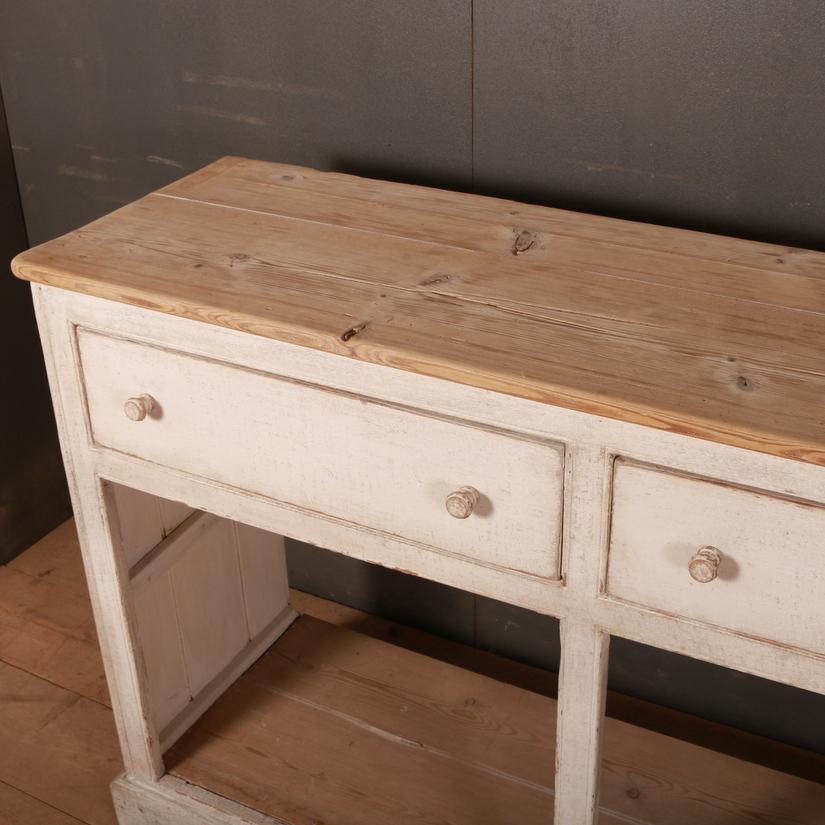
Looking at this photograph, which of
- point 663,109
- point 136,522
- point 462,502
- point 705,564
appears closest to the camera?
point 705,564

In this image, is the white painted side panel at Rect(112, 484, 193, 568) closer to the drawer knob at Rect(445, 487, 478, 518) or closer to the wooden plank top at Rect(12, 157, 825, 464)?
the wooden plank top at Rect(12, 157, 825, 464)

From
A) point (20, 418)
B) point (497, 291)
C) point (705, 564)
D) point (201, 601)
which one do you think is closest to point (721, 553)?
point (705, 564)

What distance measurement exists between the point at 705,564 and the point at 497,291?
1.23 feet

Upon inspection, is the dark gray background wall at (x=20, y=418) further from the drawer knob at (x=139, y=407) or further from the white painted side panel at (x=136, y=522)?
the drawer knob at (x=139, y=407)

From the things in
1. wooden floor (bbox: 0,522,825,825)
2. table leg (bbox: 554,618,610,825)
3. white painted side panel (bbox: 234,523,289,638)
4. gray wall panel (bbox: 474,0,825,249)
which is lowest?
wooden floor (bbox: 0,522,825,825)

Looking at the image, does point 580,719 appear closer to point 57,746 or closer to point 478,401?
point 478,401

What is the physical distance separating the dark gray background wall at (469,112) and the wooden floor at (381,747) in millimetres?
107

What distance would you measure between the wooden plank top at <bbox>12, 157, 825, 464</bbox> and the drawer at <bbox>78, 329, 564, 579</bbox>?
0.08m

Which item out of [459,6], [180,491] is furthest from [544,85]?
[180,491]

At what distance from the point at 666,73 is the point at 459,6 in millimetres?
307

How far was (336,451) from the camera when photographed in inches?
48.9

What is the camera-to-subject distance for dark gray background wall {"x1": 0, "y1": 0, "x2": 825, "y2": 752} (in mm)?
1440

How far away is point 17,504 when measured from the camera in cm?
233

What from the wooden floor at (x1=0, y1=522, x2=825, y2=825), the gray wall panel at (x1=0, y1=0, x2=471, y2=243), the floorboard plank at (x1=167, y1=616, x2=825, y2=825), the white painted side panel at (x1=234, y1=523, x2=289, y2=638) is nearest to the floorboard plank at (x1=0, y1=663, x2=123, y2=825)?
the wooden floor at (x1=0, y1=522, x2=825, y2=825)
